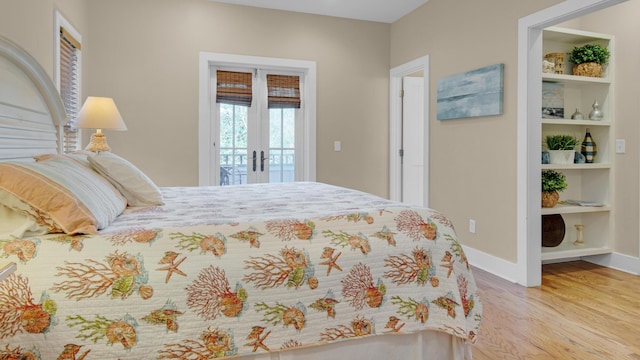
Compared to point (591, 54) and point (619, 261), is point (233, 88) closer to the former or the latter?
point (591, 54)

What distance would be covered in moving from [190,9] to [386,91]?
8.08 feet

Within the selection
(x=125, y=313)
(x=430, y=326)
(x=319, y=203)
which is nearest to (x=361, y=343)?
(x=430, y=326)

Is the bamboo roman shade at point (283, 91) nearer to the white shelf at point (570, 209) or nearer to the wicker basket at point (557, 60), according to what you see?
the wicker basket at point (557, 60)

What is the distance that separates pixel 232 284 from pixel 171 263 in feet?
0.71

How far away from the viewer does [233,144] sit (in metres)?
4.54

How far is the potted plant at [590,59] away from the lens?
3.53 meters

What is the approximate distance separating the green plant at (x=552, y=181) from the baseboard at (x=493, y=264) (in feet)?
2.35

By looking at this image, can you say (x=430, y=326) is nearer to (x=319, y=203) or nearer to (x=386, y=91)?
(x=319, y=203)

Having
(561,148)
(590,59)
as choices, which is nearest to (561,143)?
(561,148)

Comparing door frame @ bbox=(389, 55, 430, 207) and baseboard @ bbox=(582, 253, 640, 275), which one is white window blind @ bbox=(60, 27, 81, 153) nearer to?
door frame @ bbox=(389, 55, 430, 207)

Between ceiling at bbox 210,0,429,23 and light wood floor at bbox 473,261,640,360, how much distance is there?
2968 millimetres

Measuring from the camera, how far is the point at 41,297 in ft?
3.86

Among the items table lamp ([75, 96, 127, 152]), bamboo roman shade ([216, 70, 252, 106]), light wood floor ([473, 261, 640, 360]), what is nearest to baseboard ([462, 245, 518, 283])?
light wood floor ([473, 261, 640, 360])

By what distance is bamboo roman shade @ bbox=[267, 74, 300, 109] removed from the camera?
462 centimetres
